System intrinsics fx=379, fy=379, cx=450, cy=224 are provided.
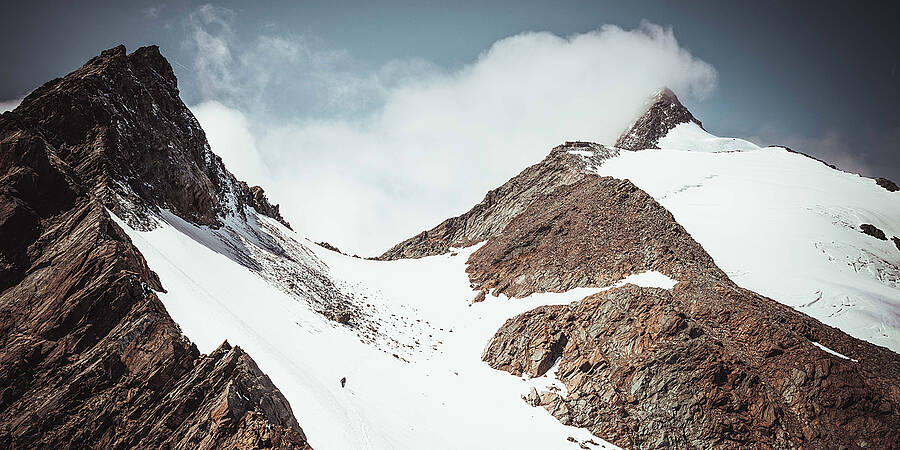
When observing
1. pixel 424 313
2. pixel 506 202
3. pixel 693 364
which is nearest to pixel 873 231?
pixel 693 364

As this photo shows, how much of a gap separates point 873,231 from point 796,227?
26.8 ft

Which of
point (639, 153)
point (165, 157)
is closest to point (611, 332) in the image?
point (165, 157)

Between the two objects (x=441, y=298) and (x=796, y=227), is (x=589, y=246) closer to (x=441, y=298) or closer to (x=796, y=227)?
(x=441, y=298)

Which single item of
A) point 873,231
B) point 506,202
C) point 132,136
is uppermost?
point 873,231

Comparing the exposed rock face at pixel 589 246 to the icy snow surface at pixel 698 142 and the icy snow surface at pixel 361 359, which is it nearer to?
the icy snow surface at pixel 361 359

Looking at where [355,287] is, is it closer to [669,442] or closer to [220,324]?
[220,324]

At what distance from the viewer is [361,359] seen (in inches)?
935

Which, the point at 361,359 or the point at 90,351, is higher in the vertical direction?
the point at 361,359

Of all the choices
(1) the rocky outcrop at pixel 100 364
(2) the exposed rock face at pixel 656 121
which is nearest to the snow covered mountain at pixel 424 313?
(1) the rocky outcrop at pixel 100 364

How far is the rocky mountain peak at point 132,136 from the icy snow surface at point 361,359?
3062 mm

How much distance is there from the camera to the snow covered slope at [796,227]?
28953mm

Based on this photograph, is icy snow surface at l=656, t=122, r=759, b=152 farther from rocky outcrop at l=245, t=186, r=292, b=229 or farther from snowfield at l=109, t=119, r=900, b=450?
rocky outcrop at l=245, t=186, r=292, b=229

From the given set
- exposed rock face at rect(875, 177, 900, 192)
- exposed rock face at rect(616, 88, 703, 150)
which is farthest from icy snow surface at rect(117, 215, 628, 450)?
exposed rock face at rect(616, 88, 703, 150)

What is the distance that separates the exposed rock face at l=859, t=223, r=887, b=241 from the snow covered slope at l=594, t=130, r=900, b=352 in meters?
0.48
